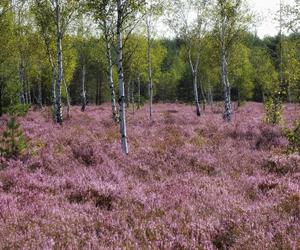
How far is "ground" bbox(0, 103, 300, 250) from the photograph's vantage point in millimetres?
5641

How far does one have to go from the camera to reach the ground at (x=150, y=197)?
5.64m

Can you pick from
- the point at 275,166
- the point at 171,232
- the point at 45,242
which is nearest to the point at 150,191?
the point at 171,232

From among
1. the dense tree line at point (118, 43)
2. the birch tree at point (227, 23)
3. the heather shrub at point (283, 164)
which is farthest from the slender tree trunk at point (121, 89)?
the birch tree at point (227, 23)

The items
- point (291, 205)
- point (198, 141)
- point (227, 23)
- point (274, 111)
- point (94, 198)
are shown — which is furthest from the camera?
point (227, 23)

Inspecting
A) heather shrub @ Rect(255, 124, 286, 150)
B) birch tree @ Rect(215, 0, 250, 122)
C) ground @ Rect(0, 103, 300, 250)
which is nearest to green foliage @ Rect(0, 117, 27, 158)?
ground @ Rect(0, 103, 300, 250)

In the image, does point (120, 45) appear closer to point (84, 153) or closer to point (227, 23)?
point (84, 153)

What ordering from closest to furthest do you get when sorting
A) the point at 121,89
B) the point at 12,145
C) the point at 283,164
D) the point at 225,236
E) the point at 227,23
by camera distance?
the point at 225,236, the point at 283,164, the point at 12,145, the point at 121,89, the point at 227,23

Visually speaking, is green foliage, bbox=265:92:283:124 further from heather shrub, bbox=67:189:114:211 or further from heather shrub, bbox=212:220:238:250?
heather shrub, bbox=212:220:238:250

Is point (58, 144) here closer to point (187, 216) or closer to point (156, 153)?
point (156, 153)

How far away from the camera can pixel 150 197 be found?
7805 millimetres

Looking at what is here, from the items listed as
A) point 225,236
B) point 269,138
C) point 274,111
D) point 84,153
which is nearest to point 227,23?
point 274,111

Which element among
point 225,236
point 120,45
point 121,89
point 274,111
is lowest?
point 225,236

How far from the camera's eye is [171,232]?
5836mm

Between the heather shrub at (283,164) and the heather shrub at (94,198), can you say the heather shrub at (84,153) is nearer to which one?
the heather shrub at (94,198)
